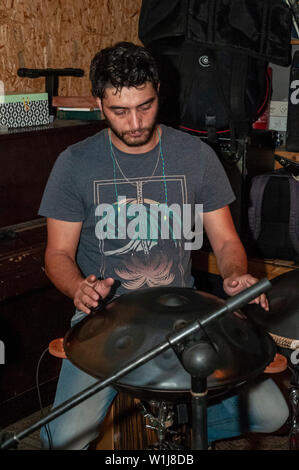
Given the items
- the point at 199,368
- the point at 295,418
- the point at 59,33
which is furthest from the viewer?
the point at 59,33

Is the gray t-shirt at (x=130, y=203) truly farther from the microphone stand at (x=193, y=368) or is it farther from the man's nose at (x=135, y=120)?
the microphone stand at (x=193, y=368)

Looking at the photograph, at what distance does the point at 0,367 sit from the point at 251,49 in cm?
156

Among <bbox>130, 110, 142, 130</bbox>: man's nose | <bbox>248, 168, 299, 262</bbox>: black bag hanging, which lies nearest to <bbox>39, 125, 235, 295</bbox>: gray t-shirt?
<bbox>130, 110, 142, 130</bbox>: man's nose

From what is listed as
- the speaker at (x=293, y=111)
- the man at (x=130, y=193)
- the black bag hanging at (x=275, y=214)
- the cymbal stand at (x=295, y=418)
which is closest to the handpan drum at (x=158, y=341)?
the cymbal stand at (x=295, y=418)

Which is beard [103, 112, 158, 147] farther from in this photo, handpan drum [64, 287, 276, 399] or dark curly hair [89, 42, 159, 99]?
handpan drum [64, 287, 276, 399]

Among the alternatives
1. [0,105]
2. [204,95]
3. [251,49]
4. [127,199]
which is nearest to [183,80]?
[204,95]

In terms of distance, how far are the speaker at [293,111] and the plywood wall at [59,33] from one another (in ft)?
2.56

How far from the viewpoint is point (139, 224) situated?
1.65m

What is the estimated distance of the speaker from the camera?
253 cm

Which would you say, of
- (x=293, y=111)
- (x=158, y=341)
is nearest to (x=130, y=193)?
(x=158, y=341)

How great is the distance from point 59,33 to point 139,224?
1.19 metres

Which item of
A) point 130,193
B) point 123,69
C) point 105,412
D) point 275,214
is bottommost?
point 105,412

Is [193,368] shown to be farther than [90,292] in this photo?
No

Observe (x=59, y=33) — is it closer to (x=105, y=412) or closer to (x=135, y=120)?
(x=135, y=120)
